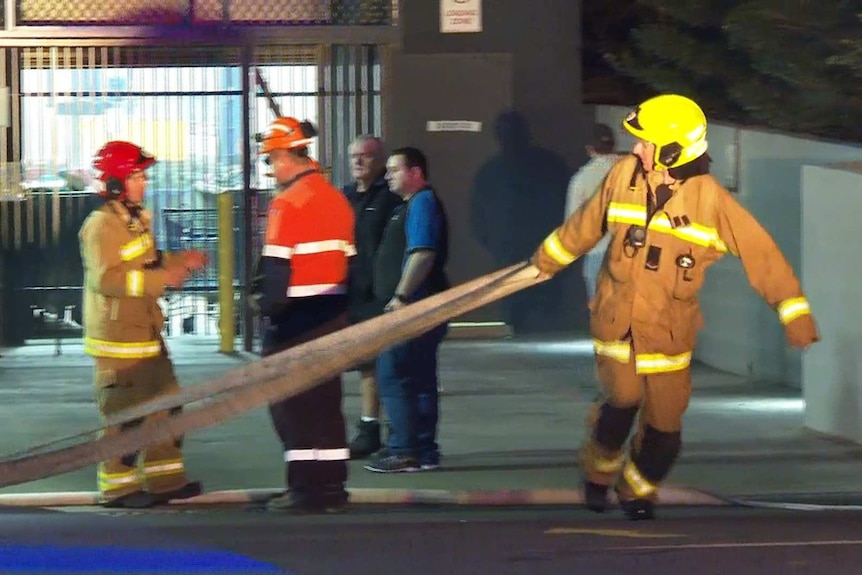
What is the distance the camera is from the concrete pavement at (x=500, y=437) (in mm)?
7762

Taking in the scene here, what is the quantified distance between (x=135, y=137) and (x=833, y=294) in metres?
6.13

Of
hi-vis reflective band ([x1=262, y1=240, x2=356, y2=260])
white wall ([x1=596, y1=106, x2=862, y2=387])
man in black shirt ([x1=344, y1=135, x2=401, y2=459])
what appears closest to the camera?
hi-vis reflective band ([x1=262, y1=240, x2=356, y2=260])

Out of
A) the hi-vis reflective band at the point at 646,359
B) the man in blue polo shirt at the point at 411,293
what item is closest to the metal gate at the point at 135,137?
the man in blue polo shirt at the point at 411,293

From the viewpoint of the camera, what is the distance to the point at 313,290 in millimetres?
6988

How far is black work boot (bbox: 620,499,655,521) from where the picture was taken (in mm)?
6519

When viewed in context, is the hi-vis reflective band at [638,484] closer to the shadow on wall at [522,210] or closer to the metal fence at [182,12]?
the shadow on wall at [522,210]

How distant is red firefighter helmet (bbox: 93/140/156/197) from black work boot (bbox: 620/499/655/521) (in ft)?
8.83

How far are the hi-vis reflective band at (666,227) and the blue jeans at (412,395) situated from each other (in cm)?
205

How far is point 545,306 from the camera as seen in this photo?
1355 centimetres

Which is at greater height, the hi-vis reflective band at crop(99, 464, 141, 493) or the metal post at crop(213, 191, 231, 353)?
the metal post at crop(213, 191, 231, 353)

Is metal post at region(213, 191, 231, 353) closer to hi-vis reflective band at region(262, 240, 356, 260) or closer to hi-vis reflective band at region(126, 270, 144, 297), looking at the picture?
hi-vis reflective band at region(126, 270, 144, 297)

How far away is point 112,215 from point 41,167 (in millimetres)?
5845

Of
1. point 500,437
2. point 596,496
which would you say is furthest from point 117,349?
point 500,437

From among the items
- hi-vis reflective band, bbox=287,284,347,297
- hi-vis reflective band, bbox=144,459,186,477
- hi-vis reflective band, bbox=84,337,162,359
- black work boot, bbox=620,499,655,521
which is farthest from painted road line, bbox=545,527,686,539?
hi-vis reflective band, bbox=84,337,162,359
